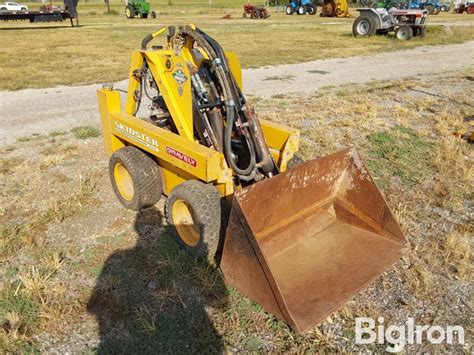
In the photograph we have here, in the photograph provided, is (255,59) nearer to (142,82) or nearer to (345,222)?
(142,82)

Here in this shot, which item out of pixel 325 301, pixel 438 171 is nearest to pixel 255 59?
pixel 438 171

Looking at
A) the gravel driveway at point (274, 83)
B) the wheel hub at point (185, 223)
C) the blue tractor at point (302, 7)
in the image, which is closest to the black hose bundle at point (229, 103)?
the wheel hub at point (185, 223)

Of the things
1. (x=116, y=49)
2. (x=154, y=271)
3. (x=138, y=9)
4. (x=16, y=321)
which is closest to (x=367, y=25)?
(x=116, y=49)

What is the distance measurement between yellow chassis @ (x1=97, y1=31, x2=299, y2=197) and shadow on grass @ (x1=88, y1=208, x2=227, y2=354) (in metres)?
→ 0.65

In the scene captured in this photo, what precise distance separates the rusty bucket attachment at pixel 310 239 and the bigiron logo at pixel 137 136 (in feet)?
3.73

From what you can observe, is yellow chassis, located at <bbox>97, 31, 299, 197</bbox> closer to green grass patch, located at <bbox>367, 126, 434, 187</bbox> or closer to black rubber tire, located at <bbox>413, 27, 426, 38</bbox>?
green grass patch, located at <bbox>367, 126, 434, 187</bbox>

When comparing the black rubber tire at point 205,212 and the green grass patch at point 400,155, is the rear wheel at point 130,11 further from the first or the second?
the black rubber tire at point 205,212

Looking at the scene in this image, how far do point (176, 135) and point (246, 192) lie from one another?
0.98m

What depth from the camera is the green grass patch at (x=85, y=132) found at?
6113 mm

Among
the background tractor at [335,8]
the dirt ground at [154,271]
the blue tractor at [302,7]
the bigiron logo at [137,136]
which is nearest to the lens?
the dirt ground at [154,271]

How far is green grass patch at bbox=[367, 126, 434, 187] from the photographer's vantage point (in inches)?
188

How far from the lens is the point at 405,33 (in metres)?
18.4

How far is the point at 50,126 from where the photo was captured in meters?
6.76

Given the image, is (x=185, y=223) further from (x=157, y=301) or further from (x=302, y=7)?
(x=302, y=7)
